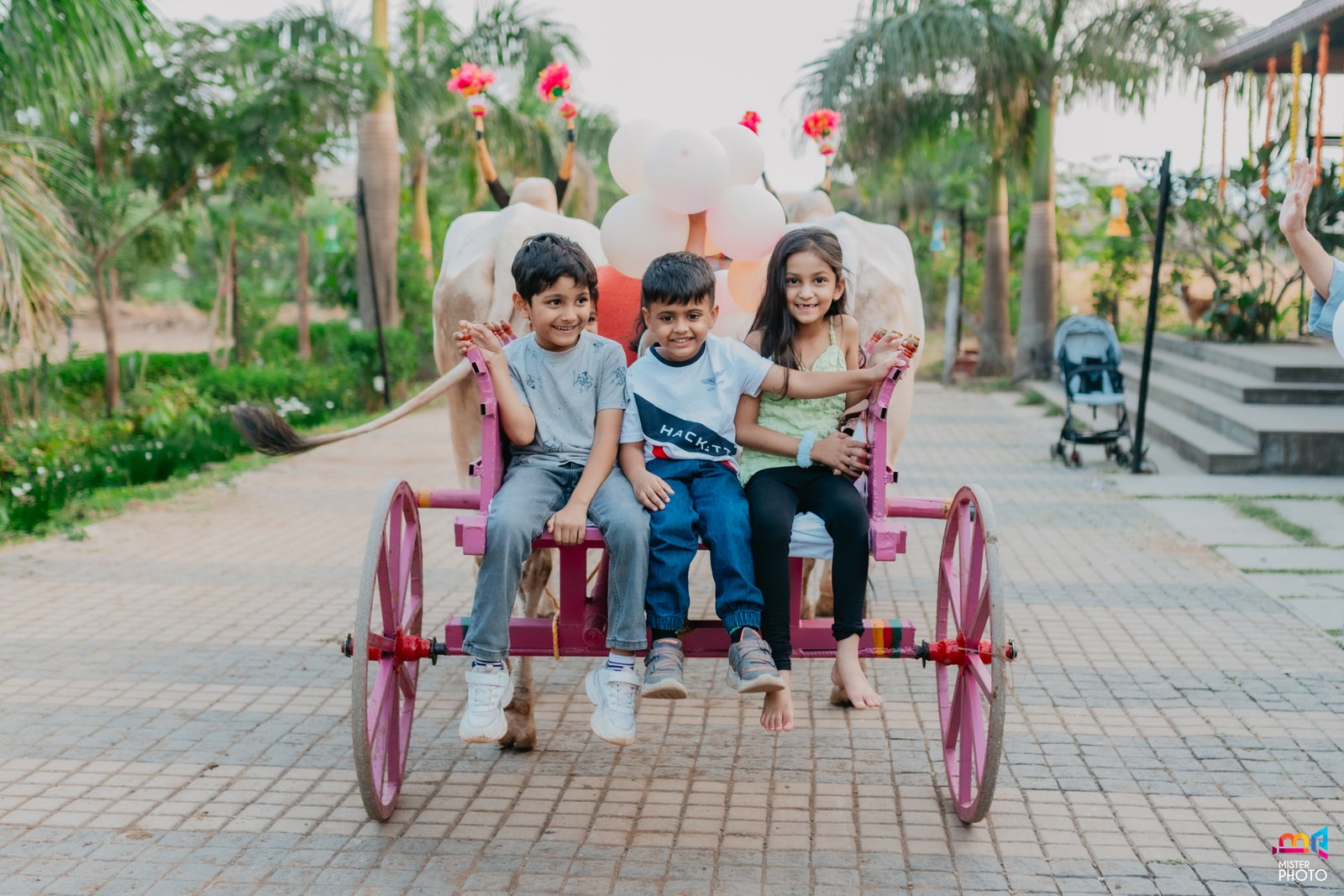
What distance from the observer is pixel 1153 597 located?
6.92 metres

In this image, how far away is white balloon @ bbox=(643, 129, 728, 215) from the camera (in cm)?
467

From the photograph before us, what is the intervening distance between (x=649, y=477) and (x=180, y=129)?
12564 mm

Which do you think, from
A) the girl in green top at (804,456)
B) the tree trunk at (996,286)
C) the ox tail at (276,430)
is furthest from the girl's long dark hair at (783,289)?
the tree trunk at (996,286)

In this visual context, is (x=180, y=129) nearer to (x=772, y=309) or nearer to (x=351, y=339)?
(x=351, y=339)

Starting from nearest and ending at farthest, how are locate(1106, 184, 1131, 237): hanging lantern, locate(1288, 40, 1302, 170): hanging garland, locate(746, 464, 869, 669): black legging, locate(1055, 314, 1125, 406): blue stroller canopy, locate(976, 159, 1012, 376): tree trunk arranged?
1. locate(746, 464, 869, 669): black legging
2. locate(1055, 314, 1125, 406): blue stroller canopy
3. locate(1288, 40, 1302, 170): hanging garland
4. locate(1106, 184, 1131, 237): hanging lantern
5. locate(976, 159, 1012, 376): tree trunk

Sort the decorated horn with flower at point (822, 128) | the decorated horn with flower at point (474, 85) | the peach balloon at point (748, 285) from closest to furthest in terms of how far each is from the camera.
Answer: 1. the peach balloon at point (748, 285)
2. the decorated horn with flower at point (474, 85)
3. the decorated horn with flower at point (822, 128)

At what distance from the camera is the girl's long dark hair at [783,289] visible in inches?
161

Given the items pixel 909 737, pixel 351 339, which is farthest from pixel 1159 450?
pixel 351 339

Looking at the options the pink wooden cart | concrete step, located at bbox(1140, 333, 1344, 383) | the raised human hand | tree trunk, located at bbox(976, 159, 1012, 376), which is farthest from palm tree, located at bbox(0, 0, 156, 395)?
tree trunk, located at bbox(976, 159, 1012, 376)

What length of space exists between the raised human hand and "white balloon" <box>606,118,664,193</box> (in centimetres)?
229

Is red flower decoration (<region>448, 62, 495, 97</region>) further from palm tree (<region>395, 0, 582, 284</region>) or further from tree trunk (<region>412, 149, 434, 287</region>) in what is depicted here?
tree trunk (<region>412, 149, 434, 287</region>)

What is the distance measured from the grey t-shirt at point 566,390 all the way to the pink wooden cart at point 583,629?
153 mm

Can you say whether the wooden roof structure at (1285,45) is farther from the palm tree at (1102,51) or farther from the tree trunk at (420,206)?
the tree trunk at (420,206)

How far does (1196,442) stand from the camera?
11523 mm
